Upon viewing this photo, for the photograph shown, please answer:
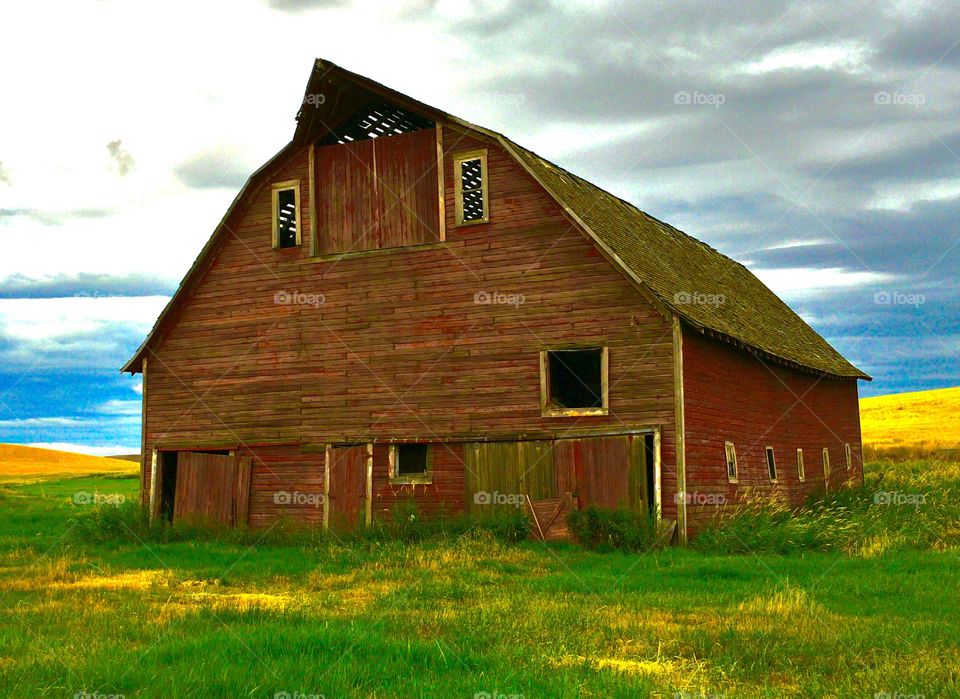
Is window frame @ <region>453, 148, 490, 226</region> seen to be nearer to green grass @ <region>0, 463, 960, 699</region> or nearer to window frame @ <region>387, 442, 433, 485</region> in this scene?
window frame @ <region>387, 442, 433, 485</region>

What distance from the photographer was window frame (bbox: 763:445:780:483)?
22.4 metres

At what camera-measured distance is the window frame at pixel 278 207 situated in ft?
70.2

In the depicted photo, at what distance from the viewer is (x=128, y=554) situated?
59.3 ft

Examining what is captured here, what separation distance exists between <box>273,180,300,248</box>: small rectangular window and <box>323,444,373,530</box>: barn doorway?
482 cm

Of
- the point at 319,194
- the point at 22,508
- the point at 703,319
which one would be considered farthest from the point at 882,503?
the point at 22,508

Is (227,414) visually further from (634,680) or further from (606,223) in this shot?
(634,680)

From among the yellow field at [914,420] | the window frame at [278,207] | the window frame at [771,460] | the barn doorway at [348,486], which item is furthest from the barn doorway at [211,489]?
the yellow field at [914,420]

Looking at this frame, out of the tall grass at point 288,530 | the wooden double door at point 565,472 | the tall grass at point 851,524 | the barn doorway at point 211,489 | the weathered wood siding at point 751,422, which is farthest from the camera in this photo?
the barn doorway at point 211,489

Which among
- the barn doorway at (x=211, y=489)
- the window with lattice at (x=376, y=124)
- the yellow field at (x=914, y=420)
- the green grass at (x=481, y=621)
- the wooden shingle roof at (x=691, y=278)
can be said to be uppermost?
the window with lattice at (x=376, y=124)

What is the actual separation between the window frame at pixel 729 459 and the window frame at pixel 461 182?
21.9 ft

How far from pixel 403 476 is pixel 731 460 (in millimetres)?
6730

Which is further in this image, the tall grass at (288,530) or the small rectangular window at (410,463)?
the small rectangular window at (410,463)

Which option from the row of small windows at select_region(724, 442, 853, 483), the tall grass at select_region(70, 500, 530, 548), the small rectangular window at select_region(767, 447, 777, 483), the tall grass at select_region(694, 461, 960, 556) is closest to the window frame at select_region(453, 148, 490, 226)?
the tall grass at select_region(70, 500, 530, 548)

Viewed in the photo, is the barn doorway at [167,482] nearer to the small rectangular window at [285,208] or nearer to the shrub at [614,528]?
the small rectangular window at [285,208]
